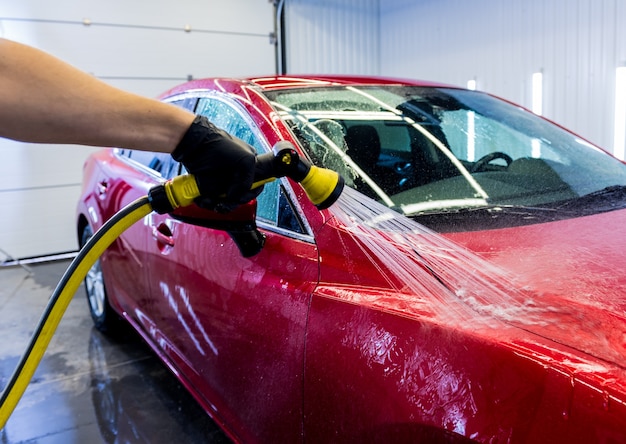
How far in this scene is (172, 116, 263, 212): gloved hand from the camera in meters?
1.12

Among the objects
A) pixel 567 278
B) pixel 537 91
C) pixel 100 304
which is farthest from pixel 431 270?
pixel 537 91

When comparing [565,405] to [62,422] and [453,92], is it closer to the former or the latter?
[453,92]

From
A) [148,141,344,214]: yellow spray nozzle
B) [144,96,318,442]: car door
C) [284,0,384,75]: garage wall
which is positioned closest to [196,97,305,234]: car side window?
[144,96,318,442]: car door

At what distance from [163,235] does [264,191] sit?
1.82 feet

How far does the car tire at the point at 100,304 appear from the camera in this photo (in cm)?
303

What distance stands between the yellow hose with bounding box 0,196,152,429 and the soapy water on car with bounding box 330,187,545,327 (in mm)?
498

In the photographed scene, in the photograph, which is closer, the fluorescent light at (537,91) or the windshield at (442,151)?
the windshield at (442,151)

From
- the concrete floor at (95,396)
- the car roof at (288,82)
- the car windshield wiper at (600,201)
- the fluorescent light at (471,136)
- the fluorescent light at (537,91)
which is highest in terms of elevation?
the fluorescent light at (537,91)

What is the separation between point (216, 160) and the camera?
3.68 ft

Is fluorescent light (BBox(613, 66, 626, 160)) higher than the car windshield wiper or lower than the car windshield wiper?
higher

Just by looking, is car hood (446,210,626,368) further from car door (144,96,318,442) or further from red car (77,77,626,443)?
car door (144,96,318,442)

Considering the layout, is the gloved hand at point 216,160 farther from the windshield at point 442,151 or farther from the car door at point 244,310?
the windshield at point 442,151

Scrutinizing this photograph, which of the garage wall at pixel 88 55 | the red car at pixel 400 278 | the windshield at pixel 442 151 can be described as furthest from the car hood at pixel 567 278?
the garage wall at pixel 88 55

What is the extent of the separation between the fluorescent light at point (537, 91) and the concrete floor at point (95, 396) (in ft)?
13.1
